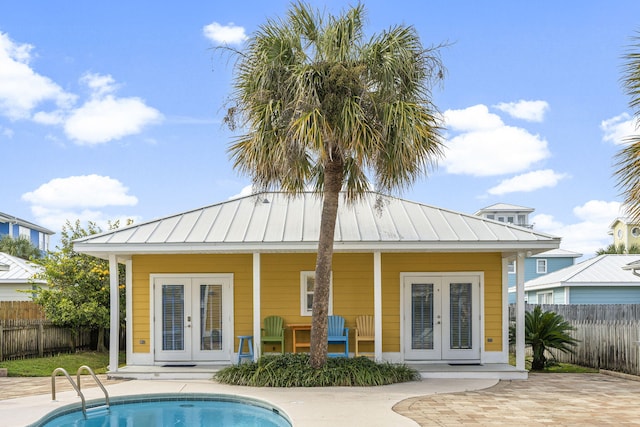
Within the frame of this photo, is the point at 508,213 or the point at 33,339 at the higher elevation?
the point at 508,213

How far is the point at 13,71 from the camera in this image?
18.1 meters

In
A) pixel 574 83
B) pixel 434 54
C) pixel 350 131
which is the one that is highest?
pixel 574 83

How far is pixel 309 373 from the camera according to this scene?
1136cm

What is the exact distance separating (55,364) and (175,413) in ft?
21.4

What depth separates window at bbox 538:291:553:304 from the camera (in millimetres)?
25672

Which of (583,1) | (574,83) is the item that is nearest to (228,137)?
(583,1)

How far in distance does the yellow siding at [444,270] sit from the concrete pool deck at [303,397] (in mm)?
1889

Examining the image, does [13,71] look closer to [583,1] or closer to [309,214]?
[309,214]

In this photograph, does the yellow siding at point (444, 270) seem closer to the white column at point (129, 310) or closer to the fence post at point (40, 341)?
the white column at point (129, 310)

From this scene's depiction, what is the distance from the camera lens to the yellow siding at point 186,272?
13.9 m

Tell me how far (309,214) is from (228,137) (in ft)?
9.77

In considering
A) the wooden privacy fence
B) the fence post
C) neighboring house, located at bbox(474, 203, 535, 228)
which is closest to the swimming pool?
the wooden privacy fence

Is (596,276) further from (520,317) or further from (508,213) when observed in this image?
(508,213)

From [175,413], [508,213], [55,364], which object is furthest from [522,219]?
[175,413]
